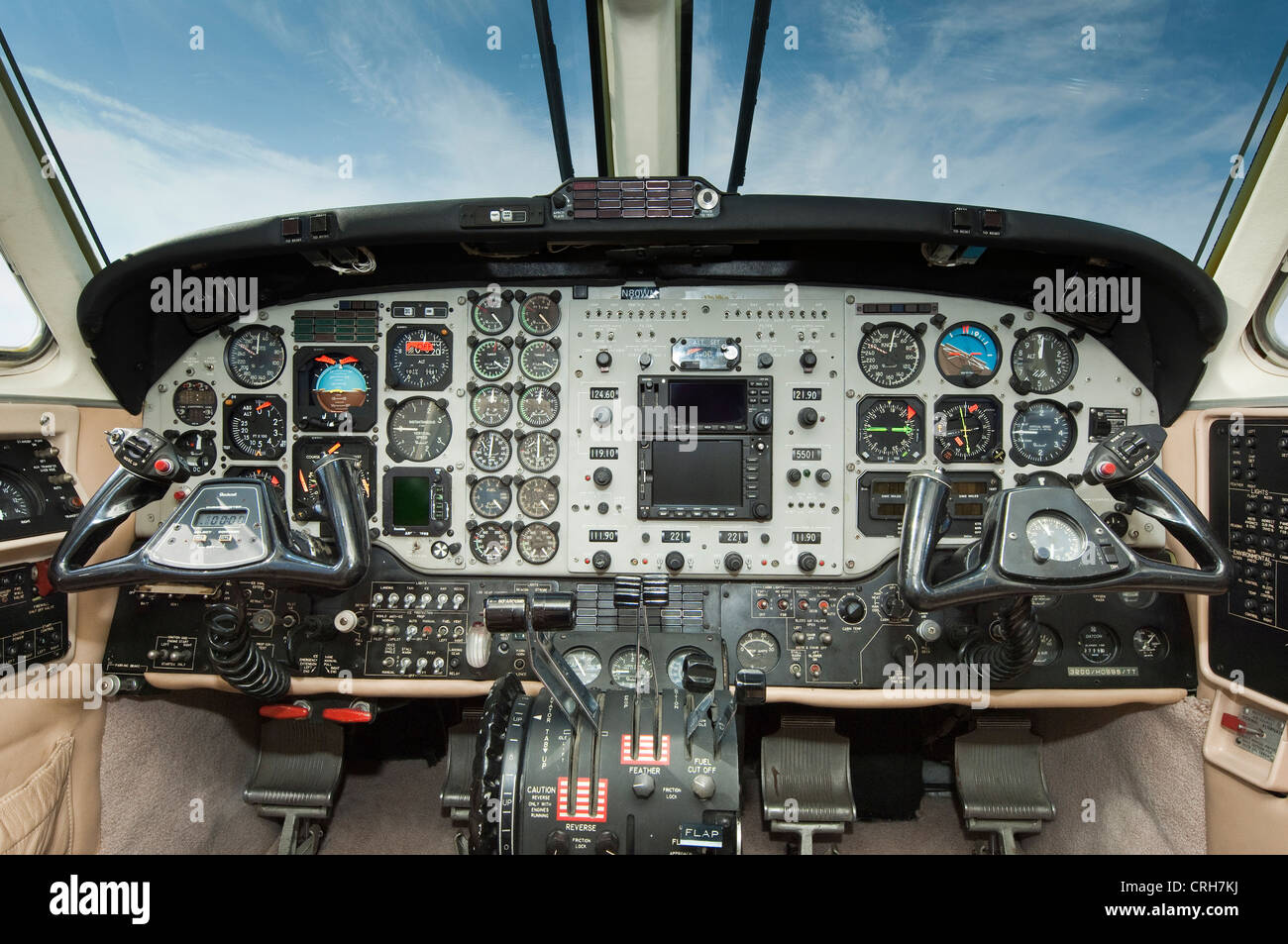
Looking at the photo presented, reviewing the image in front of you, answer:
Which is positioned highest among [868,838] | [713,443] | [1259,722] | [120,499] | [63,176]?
[63,176]

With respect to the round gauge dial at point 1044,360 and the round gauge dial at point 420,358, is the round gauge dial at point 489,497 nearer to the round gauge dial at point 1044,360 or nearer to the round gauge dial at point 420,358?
the round gauge dial at point 420,358

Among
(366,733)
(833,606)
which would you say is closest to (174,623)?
(366,733)

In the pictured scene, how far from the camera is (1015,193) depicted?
9.95ft

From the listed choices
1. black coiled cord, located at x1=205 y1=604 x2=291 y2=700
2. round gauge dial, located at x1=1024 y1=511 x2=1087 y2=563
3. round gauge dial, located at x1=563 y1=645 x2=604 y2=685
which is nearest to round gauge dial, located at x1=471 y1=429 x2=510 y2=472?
round gauge dial, located at x1=563 y1=645 x2=604 y2=685

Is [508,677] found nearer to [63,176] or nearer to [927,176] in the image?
[63,176]

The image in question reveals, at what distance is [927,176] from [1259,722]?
8.12 feet

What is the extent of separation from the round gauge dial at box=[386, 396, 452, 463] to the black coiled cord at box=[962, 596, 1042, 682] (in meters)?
2.13

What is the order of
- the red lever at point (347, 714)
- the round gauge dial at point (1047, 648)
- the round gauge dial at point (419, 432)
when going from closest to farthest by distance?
1. the round gauge dial at point (1047, 648)
2. the red lever at point (347, 714)
3. the round gauge dial at point (419, 432)

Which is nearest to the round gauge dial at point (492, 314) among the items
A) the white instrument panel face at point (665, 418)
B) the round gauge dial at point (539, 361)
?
the white instrument panel face at point (665, 418)

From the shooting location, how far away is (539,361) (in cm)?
277

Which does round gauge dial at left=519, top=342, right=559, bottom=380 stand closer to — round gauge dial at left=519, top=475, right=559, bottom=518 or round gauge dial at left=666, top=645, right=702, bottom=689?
round gauge dial at left=519, top=475, right=559, bottom=518

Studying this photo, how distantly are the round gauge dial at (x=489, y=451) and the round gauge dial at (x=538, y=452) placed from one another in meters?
0.07

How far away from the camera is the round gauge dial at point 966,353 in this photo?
271 centimetres
